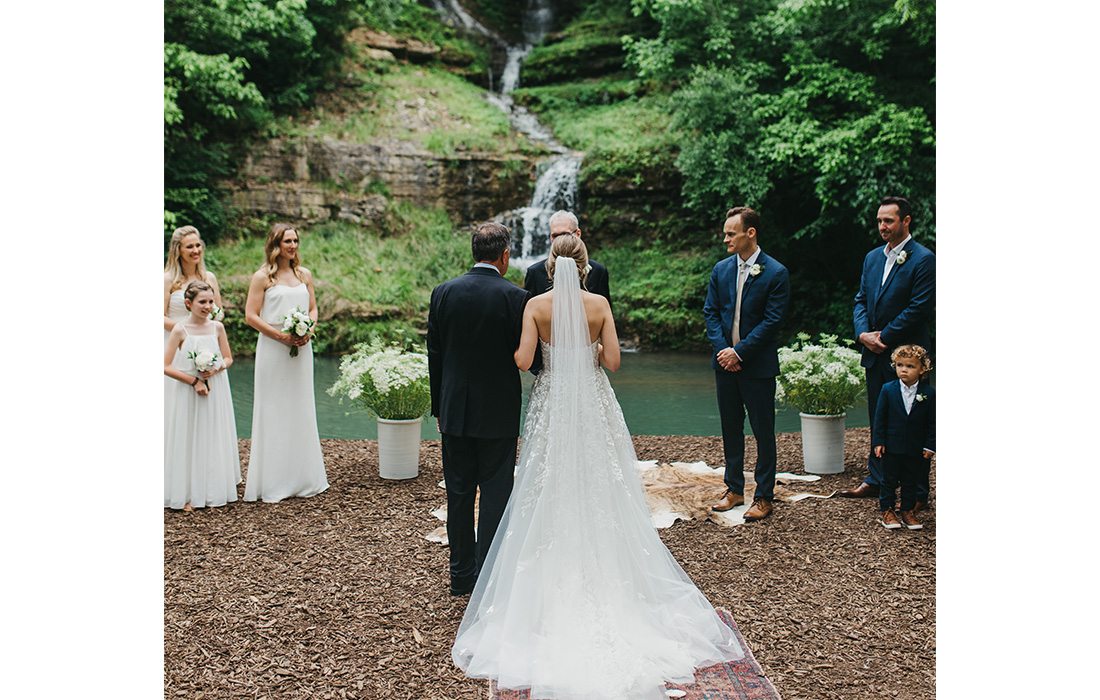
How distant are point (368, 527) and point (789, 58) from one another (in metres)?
14.2

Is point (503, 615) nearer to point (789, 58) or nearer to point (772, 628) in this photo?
point (772, 628)

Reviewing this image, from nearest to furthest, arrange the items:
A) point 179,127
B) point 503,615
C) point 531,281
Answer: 1. point 503,615
2. point 531,281
3. point 179,127

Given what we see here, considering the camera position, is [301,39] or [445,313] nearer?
[445,313]

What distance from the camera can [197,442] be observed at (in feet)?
19.7

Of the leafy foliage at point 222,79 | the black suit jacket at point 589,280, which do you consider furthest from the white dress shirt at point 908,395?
the leafy foliage at point 222,79

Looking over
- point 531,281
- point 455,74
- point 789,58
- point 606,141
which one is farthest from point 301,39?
point 531,281

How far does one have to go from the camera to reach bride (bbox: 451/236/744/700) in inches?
139

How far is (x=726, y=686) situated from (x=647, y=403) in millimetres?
8394

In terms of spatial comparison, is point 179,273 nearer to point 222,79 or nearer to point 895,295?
point 895,295

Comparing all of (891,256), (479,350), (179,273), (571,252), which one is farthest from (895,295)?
(179,273)

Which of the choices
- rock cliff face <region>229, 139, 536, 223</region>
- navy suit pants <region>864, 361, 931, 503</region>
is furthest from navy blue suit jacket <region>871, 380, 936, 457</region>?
rock cliff face <region>229, 139, 536, 223</region>

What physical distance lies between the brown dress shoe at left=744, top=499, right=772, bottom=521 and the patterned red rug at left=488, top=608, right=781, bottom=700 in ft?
6.76

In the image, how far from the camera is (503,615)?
3.78 metres

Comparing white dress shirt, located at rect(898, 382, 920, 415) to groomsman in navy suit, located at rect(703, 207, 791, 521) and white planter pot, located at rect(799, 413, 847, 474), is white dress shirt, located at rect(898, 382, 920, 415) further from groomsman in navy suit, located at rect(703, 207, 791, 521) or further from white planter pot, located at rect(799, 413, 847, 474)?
white planter pot, located at rect(799, 413, 847, 474)
